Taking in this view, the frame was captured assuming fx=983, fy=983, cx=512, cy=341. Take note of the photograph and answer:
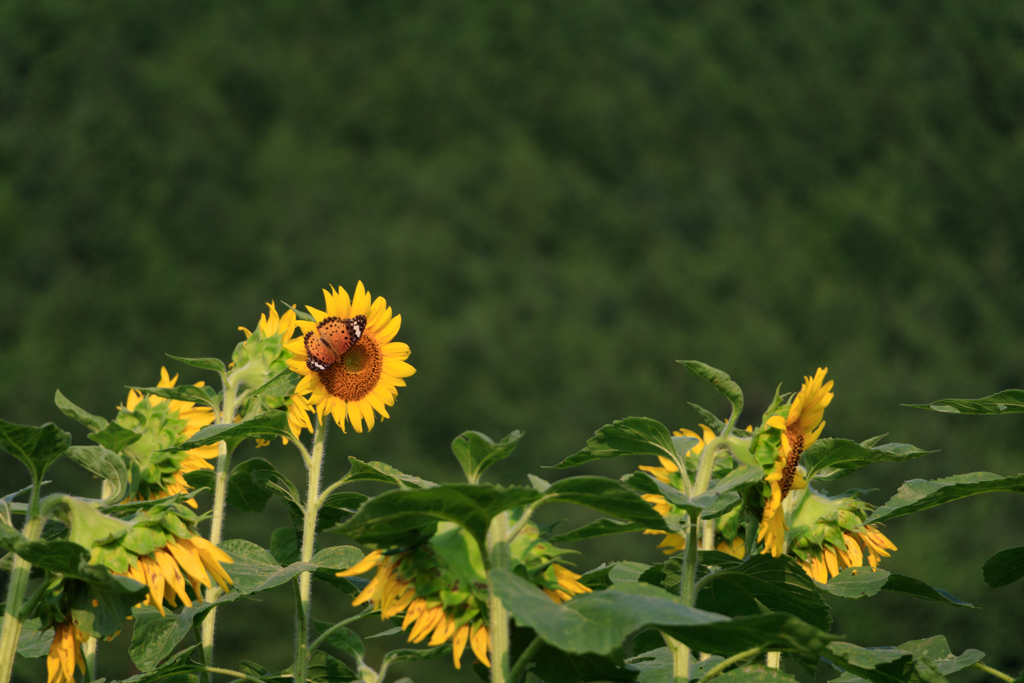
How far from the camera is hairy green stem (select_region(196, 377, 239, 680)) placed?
804 millimetres

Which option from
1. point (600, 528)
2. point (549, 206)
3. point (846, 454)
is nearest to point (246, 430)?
point (600, 528)

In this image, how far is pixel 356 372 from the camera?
86 centimetres

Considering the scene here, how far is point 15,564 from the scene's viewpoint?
0.54m

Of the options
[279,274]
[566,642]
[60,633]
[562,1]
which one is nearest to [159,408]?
[60,633]

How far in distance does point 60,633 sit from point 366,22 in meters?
10.7

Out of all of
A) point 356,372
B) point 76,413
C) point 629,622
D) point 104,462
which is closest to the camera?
point 629,622

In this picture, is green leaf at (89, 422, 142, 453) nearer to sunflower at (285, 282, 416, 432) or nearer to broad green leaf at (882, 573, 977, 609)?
sunflower at (285, 282, 416, 432)

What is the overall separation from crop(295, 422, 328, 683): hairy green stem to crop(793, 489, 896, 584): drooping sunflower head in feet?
1.18

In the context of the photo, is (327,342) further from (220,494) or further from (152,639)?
(152,639)

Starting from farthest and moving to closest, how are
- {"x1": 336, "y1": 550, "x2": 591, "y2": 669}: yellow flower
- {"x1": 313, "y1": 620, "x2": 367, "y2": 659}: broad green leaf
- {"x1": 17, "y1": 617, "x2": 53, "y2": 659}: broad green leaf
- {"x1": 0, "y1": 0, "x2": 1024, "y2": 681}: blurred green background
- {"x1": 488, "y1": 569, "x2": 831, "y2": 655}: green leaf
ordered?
{"x1": 0, "y1": 0, "x2": 1024, "y2": 681}: blurred green background, {"x1": 313, "y1": 620, "x2": 367, "y2": 659}: broad green leaf, {"x1": 17, "y1": 617, "x2": 53, "y2": 659}: broad green leaf, {"x1": 336, "y1": 550, "x2": 591, "y2": 669}: yellow flower, {"x1": 488, "y1": 569, "x2": 831, "y2": 655}: green leaf

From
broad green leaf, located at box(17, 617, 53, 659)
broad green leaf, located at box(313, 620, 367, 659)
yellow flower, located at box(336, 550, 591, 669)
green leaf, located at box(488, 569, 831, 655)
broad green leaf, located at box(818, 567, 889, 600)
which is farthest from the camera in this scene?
broad green leaf, located at box(313, 620, 367, 659)

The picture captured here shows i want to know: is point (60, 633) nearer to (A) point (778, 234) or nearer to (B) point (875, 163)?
(A) point (778, 234)

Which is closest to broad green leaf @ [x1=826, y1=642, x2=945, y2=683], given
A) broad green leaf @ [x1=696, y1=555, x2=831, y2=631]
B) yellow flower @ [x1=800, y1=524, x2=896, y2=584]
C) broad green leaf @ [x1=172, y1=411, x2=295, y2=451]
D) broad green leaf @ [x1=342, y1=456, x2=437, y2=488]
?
broad green leaf @ [x1=696, y1=555, x2=831, y2=631]

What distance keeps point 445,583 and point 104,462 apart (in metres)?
0.25
